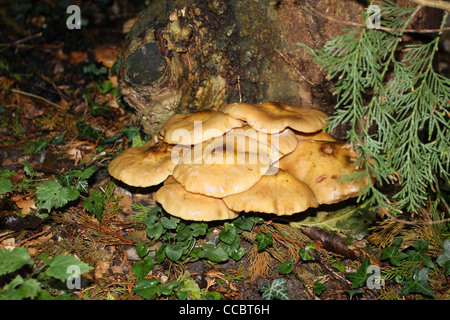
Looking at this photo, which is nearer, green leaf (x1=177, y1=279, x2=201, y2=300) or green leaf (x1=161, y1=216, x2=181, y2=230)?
green leaf (x1=177, y1=279, x2=201, y2=300)

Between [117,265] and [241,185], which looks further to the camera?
[117,265]

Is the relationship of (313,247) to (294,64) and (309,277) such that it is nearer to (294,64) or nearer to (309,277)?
(309,277)

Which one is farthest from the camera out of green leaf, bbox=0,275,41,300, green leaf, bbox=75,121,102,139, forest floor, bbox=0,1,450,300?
green leaf, bbox=75,121,102,139

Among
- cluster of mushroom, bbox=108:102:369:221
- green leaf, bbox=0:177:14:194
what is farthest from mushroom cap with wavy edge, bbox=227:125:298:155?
green leaf, bbox=0:177:14:194

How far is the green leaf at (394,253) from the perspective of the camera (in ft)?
11.4

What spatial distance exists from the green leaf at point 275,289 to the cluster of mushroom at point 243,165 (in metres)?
0.68

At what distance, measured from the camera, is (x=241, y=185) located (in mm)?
3170

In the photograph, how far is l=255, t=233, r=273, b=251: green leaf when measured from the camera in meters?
3.43

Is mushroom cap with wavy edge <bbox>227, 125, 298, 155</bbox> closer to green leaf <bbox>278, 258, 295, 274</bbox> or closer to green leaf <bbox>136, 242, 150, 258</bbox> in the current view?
green leaf <bbox>278, 258, 295, 274</bbox>

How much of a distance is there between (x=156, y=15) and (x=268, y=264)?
315 cm

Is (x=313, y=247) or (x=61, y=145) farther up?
(x=61, y=145)

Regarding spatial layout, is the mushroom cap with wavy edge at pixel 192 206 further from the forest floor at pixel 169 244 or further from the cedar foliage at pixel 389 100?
the cedar foliage at pixel 389 100

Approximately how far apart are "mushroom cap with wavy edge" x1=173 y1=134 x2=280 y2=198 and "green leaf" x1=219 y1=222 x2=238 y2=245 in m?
0.53

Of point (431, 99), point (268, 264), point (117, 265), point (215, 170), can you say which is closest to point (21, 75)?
point (117, 265)
